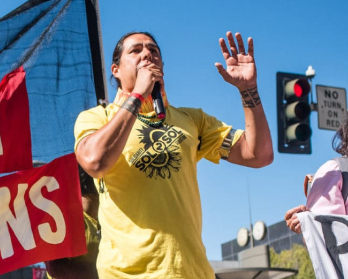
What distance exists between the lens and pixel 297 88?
9.29m

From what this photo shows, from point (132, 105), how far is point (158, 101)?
213mm

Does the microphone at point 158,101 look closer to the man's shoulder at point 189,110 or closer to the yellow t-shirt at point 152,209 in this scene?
the yellow t-shirt at point 152,209

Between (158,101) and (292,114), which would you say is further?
(292,114)

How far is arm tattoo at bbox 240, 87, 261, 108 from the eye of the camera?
13.2 feet

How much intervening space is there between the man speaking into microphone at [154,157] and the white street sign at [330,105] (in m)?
5.98

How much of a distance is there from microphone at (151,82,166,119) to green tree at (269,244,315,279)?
4444 centimetres

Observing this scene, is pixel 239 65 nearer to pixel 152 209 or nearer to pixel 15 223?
pixel 152 209

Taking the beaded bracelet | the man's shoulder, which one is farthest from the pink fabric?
the beaded bracelet

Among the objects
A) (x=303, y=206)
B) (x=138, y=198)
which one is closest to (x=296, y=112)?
(x=303, y=206)

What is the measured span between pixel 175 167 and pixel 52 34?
1.94 m

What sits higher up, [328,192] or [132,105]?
[132,105]

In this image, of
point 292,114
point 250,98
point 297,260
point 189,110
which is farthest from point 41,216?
point 297,260

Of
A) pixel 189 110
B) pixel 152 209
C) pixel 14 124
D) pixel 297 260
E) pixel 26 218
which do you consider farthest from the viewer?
pixel 297 260

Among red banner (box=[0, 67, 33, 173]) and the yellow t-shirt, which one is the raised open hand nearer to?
the yellow t-shirt
